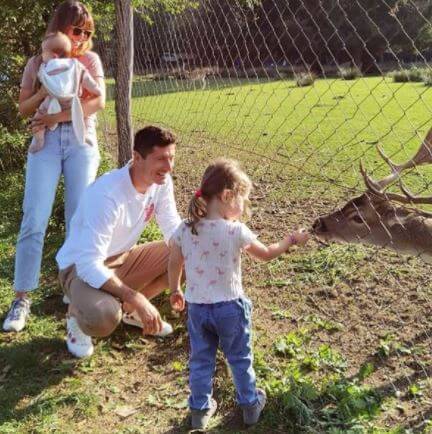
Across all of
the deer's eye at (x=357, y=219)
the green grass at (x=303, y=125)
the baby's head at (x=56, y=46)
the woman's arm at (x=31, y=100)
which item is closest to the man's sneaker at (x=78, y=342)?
the woman's arm at (x=31, y=100)

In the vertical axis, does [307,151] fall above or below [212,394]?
below

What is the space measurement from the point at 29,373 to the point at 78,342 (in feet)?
1.06

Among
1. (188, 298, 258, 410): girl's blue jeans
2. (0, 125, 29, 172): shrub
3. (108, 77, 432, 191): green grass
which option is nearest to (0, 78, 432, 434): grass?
(188, 298, 258, 410): girl's blue jeans

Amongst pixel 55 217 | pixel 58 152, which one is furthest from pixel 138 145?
pixel 55 217

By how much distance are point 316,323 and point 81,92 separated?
2.17 metres

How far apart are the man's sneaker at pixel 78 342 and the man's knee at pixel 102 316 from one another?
36 centimetres

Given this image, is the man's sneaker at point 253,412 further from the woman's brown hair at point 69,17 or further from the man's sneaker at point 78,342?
the woman's brown hair at point 69,17

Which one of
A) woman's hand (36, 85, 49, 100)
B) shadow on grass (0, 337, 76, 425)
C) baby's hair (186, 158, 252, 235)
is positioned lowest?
shadow on grass (0, 337, 76, 425)

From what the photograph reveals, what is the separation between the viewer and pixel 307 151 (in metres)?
9.30

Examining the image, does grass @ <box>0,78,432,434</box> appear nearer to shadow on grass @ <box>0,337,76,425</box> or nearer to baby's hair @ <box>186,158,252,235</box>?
shadow on grass @ <box>0,337,76,425</box>

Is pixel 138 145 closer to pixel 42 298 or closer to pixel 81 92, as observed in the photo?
pixel 81 92

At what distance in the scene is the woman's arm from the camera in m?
4.13

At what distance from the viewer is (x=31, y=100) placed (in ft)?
13.7

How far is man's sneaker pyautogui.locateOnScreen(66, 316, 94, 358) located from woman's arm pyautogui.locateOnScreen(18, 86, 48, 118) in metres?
1.43
